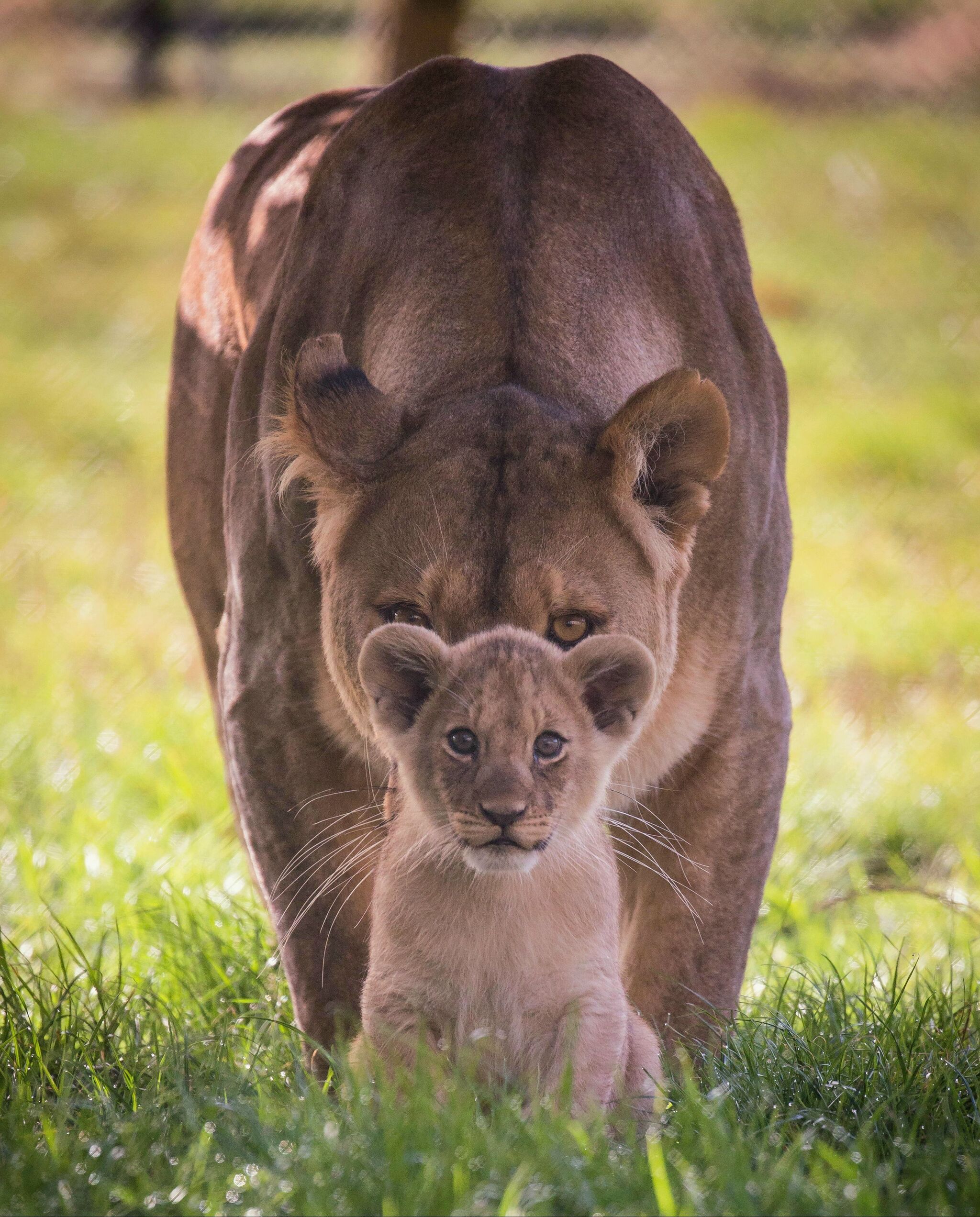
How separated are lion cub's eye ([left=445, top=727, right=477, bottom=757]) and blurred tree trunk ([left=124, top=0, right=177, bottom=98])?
13733mm

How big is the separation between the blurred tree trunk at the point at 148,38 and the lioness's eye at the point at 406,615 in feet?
43.8

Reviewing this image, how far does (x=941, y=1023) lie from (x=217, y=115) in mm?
12544

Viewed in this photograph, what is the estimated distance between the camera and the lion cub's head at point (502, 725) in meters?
2.34

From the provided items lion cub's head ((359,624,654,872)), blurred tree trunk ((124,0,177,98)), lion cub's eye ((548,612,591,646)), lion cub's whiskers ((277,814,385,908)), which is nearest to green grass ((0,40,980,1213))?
lion cub's whiskers ((277,814,385,908))

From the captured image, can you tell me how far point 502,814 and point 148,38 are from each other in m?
14.3

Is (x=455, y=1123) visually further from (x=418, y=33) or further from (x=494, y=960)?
(x=418, y=33)

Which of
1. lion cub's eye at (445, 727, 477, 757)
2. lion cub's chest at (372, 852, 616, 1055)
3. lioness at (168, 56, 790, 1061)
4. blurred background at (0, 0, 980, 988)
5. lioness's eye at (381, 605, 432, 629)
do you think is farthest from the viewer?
blurred background at (0, 0, 980, 988)

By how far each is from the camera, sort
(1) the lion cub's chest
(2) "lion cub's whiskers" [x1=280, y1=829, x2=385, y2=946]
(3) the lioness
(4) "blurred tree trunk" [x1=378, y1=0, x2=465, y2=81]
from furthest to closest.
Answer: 1. (4) "blurred tree trunk" [x1=378, y1=0, x2=465, y2=81]
2. (2) "lion cub's whiskers" [x1=280, y1=829, x2=385, y2=946]
3. (3) the lioness
4. (1) the lion cub's chest

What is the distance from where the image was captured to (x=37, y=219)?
15.4 meters

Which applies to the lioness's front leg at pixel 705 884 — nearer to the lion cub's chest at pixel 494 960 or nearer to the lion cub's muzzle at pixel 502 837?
the lion cub's chest at pixel 494 960

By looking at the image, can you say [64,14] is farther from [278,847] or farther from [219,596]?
[278,847]

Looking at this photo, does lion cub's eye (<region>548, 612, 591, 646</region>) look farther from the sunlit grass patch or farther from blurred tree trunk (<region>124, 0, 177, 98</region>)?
blurred tree trunk (<region>124, 0, 177, 98</region>)

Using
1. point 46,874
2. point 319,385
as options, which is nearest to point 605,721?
point 319,385

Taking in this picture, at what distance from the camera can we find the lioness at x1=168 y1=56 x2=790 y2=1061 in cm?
277
